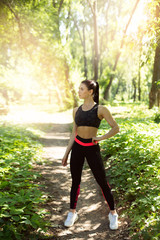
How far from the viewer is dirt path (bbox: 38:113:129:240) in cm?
310

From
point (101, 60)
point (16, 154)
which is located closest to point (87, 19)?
point (101, 60)

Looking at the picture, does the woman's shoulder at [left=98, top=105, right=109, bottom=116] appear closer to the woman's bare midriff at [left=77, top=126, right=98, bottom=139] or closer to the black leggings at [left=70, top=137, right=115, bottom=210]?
the woman's bare midriff at [left=77, top=126, right=98, bottom=139]

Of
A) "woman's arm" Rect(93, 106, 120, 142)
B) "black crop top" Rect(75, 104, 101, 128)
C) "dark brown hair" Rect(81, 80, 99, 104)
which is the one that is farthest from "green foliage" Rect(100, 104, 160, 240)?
"dark brown hair" Rect(81, 80, 99, 104)

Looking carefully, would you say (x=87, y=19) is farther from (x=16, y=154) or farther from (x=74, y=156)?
(x=74, y=156)

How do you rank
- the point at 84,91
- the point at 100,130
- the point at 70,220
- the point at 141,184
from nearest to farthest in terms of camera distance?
the point at 84,91 < the point at 70,220 < the point at 141,184 < the point at 100,130

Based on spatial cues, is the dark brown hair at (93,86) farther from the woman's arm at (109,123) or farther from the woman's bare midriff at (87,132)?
the woman's bare midriff at (87,132)

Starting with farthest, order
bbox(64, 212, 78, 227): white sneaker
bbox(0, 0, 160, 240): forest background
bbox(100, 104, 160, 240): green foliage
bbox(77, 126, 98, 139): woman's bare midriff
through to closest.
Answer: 1. bbox(64, 212, 78, 227): white sneaker
2. bbox(77, 126, 98, 139): woman's bare midriff
3. bbox(0, 0, 160, 240): forest background
4. bbox(100, 104, 160, 240): green foliage

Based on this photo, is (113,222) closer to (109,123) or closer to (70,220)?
(70,220)

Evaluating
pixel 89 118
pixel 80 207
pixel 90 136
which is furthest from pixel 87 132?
pixel 80 207

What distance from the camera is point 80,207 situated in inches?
157

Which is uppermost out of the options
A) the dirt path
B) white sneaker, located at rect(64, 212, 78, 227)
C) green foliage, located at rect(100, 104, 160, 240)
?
green foliage, located at rect(100, 104, 160, 240)

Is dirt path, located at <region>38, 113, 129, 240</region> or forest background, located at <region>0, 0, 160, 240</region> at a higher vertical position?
forest background, located at <region>0, 0, 160, 240</region>

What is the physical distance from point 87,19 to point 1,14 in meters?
18.3

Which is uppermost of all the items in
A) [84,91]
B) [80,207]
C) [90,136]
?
[84,91]
